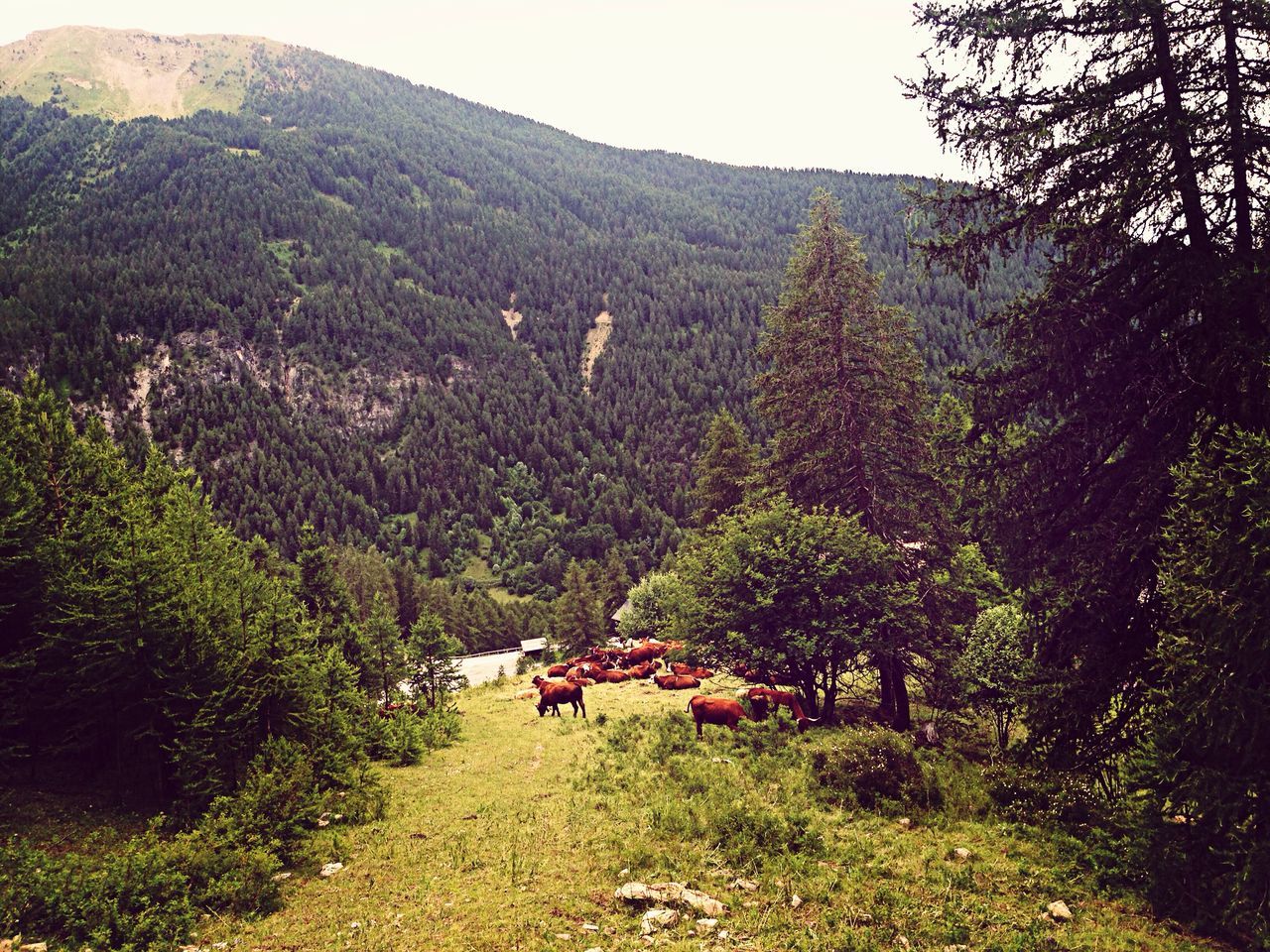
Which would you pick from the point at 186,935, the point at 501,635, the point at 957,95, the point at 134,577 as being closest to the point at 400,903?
the point at 186,935

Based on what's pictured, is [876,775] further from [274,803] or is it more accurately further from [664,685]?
[664,685]

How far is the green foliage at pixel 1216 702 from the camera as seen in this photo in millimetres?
7246

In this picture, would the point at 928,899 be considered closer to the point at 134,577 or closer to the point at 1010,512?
the point at 1010,512

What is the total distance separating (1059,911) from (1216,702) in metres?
3.41

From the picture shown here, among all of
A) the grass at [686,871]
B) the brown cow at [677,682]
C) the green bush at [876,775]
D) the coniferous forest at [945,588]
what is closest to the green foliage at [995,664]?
the coniferous forest at [945,588]

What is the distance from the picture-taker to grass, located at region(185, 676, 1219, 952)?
8.34 m

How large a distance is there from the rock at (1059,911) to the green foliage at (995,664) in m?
7.46

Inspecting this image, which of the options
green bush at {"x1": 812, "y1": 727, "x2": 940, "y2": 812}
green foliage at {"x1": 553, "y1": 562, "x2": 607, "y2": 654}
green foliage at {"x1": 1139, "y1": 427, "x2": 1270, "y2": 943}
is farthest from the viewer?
green foliage at {"x1": 553, "y1": 562, "x2": 607, "y2": 654}

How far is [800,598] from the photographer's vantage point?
1962 cm

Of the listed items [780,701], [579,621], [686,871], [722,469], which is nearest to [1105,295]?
[686,871]

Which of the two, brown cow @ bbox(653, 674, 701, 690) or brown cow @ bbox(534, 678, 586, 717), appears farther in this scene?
brown cow @ bbox(653, 674, 701, 690)

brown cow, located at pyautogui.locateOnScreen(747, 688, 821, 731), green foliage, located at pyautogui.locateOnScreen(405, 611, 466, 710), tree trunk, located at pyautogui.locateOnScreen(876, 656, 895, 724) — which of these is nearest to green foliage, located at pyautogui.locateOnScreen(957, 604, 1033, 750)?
tree trunk, located at pyautogui.locateOnScreen(876, 656, 895, 724)

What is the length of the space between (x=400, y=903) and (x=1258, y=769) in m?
10.9

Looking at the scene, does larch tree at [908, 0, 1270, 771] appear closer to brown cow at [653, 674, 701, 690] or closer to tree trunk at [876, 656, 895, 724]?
tree trunk at [876, 656, 895, 724]
